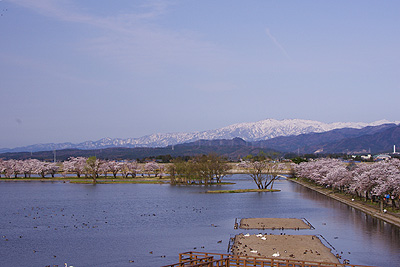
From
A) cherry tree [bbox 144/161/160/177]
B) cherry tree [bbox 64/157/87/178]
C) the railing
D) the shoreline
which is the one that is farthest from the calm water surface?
cherry tree [bbox 144/161/160/177]

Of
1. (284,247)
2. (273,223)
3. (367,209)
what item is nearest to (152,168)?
(367,209)

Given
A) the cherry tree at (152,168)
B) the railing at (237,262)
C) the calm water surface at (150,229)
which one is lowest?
the calm water surface at (150,229)

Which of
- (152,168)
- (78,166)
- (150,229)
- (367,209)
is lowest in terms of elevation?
(150,229)

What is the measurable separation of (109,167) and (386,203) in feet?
357

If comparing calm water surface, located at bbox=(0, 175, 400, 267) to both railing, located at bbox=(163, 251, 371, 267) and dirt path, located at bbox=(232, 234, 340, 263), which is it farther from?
railing, located at bbox=(163, 251, 371, 267)

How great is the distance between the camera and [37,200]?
72.3 meters

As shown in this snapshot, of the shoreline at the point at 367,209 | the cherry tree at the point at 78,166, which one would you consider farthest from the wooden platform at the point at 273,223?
the cherry tree at the point at 78,166

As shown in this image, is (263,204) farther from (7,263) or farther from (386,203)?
(7,263)

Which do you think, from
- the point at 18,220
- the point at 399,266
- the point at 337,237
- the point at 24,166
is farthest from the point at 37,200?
the point at 24,166

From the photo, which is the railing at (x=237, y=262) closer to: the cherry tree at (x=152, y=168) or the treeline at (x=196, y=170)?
the treeline at (x=196, y=170)

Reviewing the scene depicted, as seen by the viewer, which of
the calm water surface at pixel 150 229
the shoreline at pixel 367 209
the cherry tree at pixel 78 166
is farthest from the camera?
the cherry tree at pixel 78 166

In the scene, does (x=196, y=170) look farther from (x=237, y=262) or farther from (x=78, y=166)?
(x=237, y=262)

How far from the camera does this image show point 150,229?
44.2 meters

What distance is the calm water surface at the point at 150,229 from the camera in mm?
32531
